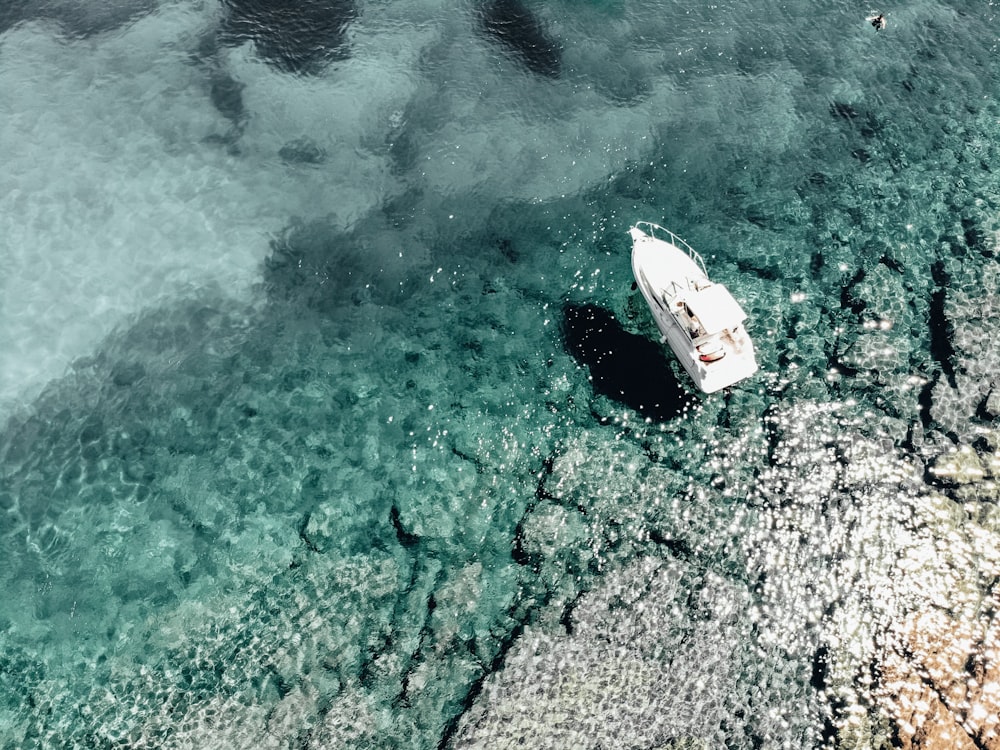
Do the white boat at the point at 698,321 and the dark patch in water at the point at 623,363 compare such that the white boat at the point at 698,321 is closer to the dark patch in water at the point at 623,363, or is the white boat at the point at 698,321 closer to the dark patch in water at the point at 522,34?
the dark patch in water at the point at 623,363

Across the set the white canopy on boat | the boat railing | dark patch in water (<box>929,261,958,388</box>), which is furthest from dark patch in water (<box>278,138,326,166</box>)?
dark patch in water (<box>929,261,958,388</box>)

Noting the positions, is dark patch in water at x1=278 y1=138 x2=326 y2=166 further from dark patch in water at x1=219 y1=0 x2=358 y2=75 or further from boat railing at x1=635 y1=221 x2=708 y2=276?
boat railing at x1=635 y1=221 x2=708 y2=276

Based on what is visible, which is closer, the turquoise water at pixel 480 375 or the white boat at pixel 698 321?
the turquoise water at pixel 480 375

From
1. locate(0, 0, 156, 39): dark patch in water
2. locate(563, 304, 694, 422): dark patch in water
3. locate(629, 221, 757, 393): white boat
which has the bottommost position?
locate(563, 304, 694, 422): dark patch in water

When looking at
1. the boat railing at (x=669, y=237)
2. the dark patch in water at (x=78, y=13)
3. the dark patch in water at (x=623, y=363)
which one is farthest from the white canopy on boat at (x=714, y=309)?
the dark patch in water at (x=78, y=13)

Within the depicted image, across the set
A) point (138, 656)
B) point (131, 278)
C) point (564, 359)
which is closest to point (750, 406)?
point (564, 359)

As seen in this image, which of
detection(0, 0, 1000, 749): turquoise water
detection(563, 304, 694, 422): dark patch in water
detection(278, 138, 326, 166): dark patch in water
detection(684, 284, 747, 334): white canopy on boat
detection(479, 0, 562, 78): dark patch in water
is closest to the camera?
detection(0, 0, 1000, 749): turquoise water

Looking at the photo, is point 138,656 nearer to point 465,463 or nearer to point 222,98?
point 465,463
